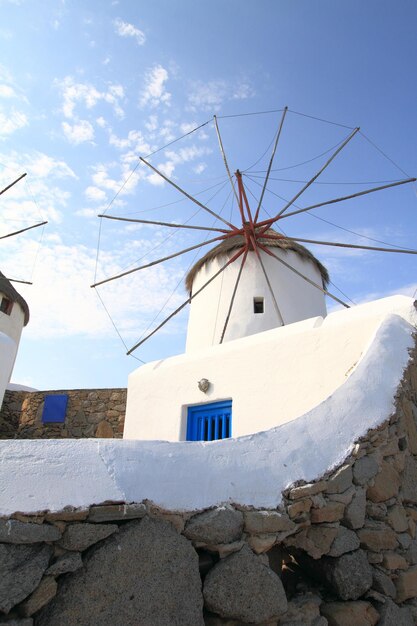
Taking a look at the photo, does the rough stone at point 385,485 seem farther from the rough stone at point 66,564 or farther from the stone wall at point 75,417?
the stone wall at point 75,417

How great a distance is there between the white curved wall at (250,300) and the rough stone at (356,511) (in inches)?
264

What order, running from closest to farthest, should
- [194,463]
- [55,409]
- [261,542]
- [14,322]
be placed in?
[261,542], [194,463], [55,409], [14,322]

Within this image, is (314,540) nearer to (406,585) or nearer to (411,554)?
(406,585)

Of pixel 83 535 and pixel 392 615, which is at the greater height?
pixel 83 535

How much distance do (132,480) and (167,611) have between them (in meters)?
0.53

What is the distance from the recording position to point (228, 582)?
198 cm

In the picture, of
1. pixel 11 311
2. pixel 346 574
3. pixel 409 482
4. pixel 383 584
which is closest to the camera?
pixel 346 574

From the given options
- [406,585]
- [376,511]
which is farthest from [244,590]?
[406,585]

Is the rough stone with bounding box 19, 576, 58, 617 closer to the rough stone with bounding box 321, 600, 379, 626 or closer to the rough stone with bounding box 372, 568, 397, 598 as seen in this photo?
the rough stone with bounding box 321, 600, 379, 626

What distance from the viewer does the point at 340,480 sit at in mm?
2543

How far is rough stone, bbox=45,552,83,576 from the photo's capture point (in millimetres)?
1664

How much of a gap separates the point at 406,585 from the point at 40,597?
2.13 metres

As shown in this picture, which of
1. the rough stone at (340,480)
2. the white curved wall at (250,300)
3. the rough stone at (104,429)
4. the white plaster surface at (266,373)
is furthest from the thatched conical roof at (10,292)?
the rough stone at (340,480)

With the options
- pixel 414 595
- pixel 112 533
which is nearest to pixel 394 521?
pixel 414 595
